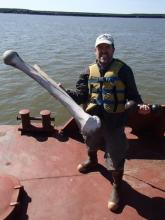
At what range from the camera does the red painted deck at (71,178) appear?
3.73m

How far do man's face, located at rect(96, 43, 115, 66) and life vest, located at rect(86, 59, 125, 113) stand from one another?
0.08 metres

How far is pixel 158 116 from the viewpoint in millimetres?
5113

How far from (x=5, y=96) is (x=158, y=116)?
6969mm

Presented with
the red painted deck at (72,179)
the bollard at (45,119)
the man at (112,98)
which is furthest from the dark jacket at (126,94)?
the bollard at (45,119)

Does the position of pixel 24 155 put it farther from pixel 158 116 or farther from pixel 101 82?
pixel 158 116

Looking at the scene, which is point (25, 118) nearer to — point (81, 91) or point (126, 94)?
point (81, 91)

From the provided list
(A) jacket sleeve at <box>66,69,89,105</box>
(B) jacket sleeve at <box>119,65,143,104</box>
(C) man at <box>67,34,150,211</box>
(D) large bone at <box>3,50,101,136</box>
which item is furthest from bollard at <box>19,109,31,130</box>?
(D) large bone at <box>3,50,101,136</box>

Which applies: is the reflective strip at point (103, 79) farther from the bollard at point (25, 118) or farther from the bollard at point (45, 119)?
the bollard at point (25, 118)

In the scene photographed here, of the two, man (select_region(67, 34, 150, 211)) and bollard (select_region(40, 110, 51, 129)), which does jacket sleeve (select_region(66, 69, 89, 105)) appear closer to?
man (select_region(67, 34, 150, 211))

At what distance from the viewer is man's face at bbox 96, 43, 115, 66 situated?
3.69 meters

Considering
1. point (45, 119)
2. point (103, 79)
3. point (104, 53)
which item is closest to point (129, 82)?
point (103, 79)

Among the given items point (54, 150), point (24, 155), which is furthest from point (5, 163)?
point (54, 150)

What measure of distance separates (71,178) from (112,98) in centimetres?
116

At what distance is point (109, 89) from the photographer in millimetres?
3736
